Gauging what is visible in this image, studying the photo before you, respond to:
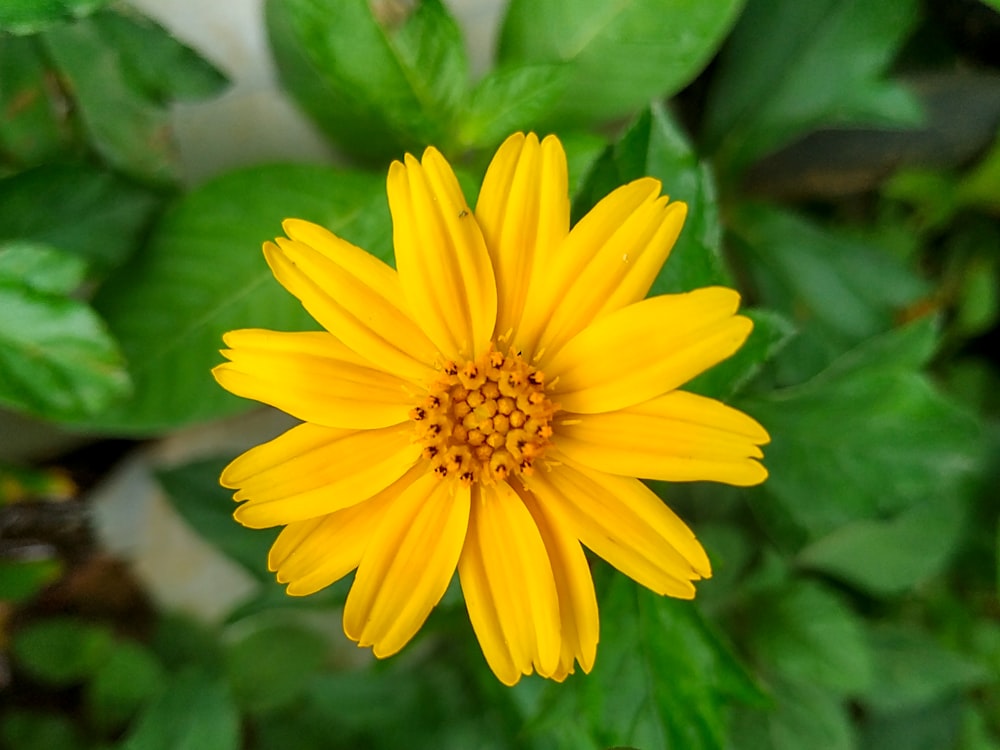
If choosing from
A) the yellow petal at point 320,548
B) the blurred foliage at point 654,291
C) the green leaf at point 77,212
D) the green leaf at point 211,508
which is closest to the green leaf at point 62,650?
Answer: the blurred foliage at point 654,291

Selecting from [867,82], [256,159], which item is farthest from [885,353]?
[256,159]

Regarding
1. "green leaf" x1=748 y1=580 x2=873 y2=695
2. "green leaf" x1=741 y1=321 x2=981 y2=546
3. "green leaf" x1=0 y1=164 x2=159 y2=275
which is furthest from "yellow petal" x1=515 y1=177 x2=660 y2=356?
"green leaf" x1=748 y1=580 x2=873 y2=695

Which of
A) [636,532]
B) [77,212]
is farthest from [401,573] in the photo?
[77,212]

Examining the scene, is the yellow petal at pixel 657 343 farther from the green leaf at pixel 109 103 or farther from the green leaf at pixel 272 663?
the green leaf at pixel 272 663

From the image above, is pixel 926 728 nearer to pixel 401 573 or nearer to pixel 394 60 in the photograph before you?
pixel 401 573

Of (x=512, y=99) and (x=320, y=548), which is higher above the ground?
(x=512, y=99)

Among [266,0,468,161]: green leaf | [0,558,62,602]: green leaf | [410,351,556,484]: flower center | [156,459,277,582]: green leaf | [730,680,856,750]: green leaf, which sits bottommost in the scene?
[730,680,856,750]: green leaf

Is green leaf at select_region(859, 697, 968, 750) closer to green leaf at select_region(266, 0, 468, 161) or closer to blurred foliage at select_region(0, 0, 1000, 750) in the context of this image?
blurred foliage at select_region(0, 0, 1000, 750)
